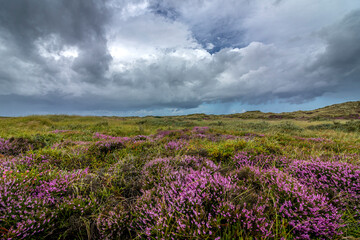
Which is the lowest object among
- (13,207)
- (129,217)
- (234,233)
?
(129,217)

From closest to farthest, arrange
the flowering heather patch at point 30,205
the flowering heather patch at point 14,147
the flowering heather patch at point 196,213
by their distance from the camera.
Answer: the flowering heather patch at point 196,213
the flowering heather patch at point 30,205
the flowering heather patch at point 14,147

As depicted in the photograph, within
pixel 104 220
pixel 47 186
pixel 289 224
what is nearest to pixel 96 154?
pixel 47 186

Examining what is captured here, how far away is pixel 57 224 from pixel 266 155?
536cm

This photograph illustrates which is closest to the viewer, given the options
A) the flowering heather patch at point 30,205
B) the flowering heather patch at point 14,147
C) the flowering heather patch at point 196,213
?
the flowering heather patch at point 196,213

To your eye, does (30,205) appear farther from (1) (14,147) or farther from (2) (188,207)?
(1) (14,147)

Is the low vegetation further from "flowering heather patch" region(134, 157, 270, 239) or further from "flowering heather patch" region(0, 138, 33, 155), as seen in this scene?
"flowering heather patch" region(0, 138, 33, 155)

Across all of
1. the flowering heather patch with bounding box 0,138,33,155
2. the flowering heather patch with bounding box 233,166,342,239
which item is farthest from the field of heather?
the flowering heather patch with bounding box 0,138,33,155

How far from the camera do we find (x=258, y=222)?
206cm

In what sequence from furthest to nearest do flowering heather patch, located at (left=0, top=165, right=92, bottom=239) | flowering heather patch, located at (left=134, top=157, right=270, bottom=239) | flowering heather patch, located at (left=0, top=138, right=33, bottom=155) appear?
flowering heather patch, located at (left=0, top=138, right=33, bottom=155) → flowering heather patch, located at (left=0, top=165, right=92, bottom=239) → flowering heather patch, located at (left=134, top=157, right=270, bottom=239)

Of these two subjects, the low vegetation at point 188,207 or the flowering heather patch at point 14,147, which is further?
the flowering heather patch at point 14,147

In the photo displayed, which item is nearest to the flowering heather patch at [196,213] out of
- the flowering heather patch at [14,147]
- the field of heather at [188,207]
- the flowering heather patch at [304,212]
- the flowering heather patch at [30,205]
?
the field of heather at [188,207]

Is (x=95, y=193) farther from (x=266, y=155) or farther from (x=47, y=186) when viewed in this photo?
(x=266, y=155)

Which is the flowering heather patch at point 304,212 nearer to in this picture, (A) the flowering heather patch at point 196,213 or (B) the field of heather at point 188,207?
(B) the field of heather at point 188,207

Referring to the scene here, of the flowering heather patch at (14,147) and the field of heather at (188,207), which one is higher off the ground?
the flowering heather patch at (14,147)
